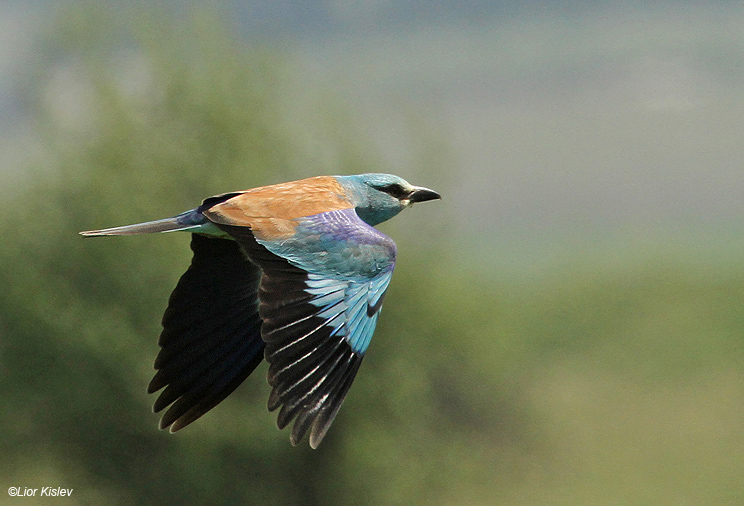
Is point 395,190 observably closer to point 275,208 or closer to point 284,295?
point 275,208

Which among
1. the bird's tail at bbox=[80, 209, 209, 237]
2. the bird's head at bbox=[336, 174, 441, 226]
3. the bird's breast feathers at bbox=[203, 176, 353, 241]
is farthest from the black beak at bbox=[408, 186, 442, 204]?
the bird's tail at bbox=[80, 209, 209, 237]

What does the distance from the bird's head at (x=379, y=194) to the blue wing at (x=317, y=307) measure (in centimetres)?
93

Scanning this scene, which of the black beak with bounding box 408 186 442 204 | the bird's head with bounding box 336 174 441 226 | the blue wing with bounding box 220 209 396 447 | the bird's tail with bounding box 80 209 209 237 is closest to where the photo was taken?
the blue wing with bounding box 220 209 396 447

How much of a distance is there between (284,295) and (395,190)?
1924mm

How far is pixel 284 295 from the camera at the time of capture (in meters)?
4.56

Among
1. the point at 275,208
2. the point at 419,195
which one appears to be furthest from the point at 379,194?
the point at 275,208

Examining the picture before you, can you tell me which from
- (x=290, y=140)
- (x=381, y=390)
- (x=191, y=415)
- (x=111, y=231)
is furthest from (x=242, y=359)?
(x=290, y=140)

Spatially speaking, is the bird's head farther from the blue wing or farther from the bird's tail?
the bird's tail

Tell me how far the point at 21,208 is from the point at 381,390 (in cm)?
1184

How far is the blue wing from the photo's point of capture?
4441 millimetres

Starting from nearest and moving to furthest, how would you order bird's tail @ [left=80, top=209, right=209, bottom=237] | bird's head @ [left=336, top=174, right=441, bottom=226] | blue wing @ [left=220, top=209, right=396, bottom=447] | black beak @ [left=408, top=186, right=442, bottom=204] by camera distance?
blue wing @ [left=220, top=209, right=396, bottom=447], bird's tail @ [left=80, top=209, right=209, bottom=237], bird's head @ [left=336, top=174, right=441, bottom=226], black beak @ [left=408, top=186, right=442, bottom=204]

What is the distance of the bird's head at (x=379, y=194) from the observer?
20.0ft

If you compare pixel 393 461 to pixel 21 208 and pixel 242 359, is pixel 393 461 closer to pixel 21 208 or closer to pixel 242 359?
pixel 21 208

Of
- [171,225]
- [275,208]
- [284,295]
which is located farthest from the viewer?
[171,225]
